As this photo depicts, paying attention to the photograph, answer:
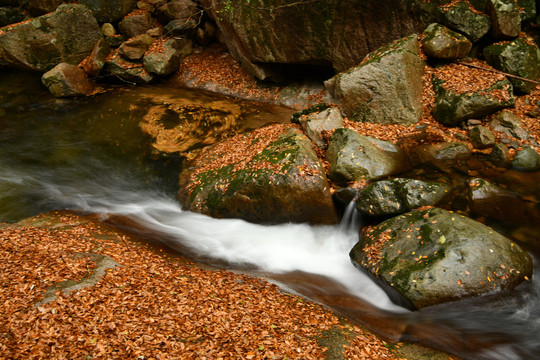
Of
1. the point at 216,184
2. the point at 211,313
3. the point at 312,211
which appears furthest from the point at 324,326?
the point at 216,184

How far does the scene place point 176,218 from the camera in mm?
8938

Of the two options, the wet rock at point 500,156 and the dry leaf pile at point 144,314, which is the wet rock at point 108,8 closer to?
the dry leaf pile at point 144,314

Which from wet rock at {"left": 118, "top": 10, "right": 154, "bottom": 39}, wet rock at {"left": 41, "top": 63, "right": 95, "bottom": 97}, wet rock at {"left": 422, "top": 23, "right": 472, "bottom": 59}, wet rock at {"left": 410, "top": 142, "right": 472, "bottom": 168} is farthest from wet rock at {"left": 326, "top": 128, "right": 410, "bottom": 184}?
wet rock at {"left": 118, "top": 10, "right": 154, "bottom": 39}

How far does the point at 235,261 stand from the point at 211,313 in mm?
2396

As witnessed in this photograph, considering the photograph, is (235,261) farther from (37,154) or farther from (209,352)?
(37,154)

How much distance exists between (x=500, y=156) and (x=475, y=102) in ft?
5.49

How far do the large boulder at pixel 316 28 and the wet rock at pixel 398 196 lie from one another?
5.73m

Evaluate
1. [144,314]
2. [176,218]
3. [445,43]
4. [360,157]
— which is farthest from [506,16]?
[144,314]

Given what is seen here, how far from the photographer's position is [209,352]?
14.2 feet

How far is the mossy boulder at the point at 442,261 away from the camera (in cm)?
571

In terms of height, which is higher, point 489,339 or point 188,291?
point 188,291

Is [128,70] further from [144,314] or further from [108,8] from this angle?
[144,314]

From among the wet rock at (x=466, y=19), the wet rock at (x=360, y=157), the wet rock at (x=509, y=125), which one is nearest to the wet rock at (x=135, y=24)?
the wet rock at (x=360, y=157)

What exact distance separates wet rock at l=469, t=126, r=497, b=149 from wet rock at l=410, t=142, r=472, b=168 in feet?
1.09
